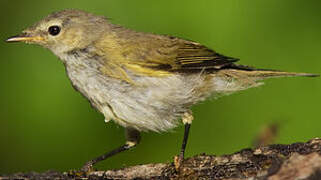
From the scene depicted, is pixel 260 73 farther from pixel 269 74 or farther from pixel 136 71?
pixel 136 71

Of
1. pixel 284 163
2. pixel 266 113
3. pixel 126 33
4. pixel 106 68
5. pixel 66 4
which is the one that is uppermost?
pixel 66 4

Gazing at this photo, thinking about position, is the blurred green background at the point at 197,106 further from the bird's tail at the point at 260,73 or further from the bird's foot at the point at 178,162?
the bird's foot at the point at 178,162

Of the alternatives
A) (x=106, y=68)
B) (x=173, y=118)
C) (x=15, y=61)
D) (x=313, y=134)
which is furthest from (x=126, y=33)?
(x=313, y=134)

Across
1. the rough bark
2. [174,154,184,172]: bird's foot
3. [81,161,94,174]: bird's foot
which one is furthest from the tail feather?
[81,161,94,174]: bird's foot

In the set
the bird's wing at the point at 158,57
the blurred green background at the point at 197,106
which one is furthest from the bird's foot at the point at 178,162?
the bird's wing at the point at 158,57

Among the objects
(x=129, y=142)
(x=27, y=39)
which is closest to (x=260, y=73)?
(x=129, y=142)

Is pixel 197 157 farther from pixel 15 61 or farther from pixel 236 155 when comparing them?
pixel 15 61
